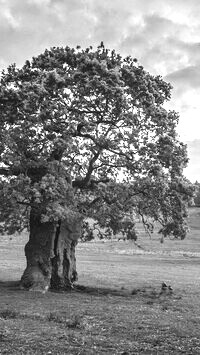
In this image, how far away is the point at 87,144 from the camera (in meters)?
36.7

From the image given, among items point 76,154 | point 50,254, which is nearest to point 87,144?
point 76,154

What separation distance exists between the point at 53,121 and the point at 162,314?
14435 mm

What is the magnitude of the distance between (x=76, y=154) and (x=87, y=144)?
1.18 metres

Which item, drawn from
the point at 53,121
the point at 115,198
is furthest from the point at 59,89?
the point at 115,198

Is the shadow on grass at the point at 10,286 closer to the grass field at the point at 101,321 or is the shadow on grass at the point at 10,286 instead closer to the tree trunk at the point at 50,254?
the grass field at the point at 101,321

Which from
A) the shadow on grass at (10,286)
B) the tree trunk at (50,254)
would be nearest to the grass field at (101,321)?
the shadow on grass at (10,286)

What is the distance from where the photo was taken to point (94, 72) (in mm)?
32719

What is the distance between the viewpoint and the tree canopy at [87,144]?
1249 inches

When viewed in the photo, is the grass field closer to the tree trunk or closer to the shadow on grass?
the shadow on grass

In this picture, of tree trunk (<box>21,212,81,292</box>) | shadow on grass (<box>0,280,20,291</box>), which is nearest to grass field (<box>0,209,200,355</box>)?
shadow on grass (<box>0,280,20,291</box>)

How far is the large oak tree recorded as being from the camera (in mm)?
31828

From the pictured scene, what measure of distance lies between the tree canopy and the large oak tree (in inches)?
3.1

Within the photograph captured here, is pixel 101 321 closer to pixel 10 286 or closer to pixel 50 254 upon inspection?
pixel 50 254

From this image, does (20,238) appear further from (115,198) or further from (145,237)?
(115,198)
